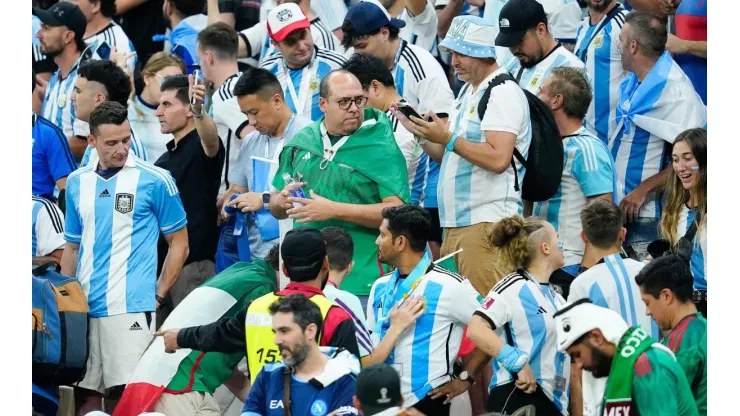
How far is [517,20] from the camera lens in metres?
7.38

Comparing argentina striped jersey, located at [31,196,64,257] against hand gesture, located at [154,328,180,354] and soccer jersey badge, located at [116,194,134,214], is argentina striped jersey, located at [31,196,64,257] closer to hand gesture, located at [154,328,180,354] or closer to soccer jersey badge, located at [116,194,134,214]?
soccer jersey badge, located at [116,194,134,214]

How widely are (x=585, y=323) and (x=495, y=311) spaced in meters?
0.89

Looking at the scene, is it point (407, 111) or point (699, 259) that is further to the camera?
point (407, 111)

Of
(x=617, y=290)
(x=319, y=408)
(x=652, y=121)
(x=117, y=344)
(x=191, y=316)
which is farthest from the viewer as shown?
(x=652, y=121)

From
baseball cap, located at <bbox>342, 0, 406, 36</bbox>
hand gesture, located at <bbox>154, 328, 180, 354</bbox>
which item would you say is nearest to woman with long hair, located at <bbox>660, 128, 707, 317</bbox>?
baseball cap, located at <bbox>342, 0, 406, 36</bbox>

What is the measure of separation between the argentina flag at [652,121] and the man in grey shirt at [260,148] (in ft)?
5.52

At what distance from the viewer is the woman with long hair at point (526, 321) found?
5945 millimetres

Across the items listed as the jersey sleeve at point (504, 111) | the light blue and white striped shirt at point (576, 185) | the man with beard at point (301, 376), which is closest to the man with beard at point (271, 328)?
the man with beard at point (301, 376)

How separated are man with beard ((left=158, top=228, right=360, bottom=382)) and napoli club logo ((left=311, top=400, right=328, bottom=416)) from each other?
0.32m

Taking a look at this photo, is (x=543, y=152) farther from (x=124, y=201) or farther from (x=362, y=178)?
(x=124, y=201)

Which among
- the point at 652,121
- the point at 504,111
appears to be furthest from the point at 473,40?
the point at 652,121
